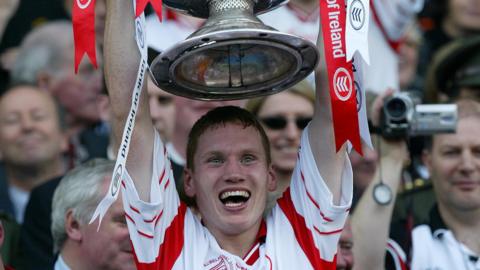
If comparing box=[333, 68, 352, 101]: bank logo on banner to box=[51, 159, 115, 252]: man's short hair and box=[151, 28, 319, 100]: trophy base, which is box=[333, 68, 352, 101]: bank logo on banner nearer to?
box=[151, 28, 319, 100]: trophy base

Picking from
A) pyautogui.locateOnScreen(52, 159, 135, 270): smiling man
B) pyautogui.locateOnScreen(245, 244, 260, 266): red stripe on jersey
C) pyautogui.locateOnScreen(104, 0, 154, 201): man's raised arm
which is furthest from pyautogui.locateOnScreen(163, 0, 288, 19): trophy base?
pyautogui.locateOnScreen(52, 159, 135, 270): smiling man

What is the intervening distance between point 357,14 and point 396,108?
144cm

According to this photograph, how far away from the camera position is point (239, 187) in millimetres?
6137

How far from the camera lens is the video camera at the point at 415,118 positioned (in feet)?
23.6

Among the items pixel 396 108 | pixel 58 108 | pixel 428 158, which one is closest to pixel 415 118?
pixel 396 108

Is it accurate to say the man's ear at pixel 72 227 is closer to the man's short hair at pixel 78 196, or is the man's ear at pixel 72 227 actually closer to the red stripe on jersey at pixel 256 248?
the man's short hair at pixel 78 196

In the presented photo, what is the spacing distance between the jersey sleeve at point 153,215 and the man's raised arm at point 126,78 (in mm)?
38

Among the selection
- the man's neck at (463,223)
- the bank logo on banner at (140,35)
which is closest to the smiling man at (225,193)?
the bank logo on banner at (140,35)

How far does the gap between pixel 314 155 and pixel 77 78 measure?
3.78 m

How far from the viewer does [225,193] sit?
6137 mm

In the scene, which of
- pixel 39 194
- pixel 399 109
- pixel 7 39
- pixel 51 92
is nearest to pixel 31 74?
pixel 51 92

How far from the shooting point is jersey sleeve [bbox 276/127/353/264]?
6129 mm

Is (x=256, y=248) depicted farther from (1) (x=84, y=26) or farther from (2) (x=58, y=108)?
(2) (x=58, y=108)

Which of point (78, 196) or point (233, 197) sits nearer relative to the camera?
point (233, 197)
